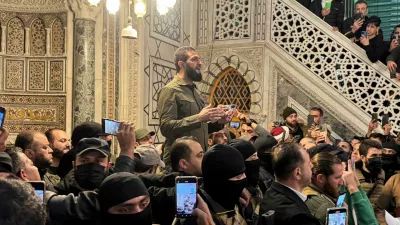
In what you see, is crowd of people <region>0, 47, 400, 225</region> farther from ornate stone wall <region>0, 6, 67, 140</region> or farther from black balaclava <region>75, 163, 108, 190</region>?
ornate stone wall <region>0, 6, 67, 140</region>

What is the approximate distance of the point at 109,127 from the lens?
3.12 metres

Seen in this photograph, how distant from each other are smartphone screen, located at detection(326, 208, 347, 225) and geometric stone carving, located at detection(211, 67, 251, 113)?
7.22 m

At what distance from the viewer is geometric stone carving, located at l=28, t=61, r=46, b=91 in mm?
7668

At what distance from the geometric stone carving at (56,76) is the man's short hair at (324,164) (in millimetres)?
5295

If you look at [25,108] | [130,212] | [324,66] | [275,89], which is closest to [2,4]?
[25,108]

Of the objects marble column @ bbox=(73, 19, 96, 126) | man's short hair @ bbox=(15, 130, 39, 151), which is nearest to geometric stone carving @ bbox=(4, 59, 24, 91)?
marble column @ bbox=(73, 19, 96, 126)

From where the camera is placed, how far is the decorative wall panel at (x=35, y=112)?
7445 millimetres

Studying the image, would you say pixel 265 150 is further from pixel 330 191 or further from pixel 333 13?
pixel 333 13

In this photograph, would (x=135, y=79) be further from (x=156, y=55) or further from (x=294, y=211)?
(x=294, y=211)

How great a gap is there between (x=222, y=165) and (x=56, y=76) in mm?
5617

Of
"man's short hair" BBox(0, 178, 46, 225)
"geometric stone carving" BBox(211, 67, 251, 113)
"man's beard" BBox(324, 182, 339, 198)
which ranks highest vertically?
"geometric stone carving" BBox(211, 67, 251, 113)

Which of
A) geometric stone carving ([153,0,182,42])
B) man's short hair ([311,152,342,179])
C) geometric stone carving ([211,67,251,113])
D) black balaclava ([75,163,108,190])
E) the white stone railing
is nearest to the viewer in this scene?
black balaclava ([75,163,108,190])

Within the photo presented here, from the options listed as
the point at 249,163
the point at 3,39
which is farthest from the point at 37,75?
the point at 249,163

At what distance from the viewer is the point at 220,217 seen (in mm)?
2623
